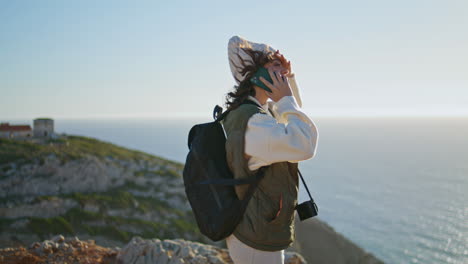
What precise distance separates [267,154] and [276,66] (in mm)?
886

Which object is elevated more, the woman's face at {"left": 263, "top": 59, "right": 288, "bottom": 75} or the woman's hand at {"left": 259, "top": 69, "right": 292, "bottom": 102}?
the woman's face at {"left": 263, "top": 59, "right": 288, "bottom": 75}

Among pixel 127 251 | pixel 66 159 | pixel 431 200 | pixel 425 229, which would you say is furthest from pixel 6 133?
pixel 431 200

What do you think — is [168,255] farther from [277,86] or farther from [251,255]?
[277,86]

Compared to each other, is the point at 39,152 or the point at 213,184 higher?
the point at 213,184

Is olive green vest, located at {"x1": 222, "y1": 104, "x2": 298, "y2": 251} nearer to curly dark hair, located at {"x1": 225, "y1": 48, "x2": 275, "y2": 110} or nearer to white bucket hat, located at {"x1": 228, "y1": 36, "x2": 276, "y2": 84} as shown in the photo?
curly dark hair, located at {"x1": 225, "y1": 48, "x2": 275, "y2": 110}

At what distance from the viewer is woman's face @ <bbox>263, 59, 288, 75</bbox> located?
9.83ft

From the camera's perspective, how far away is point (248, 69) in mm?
3021

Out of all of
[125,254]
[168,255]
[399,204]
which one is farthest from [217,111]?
[399,204]

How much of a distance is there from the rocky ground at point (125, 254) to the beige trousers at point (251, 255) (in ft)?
15.5

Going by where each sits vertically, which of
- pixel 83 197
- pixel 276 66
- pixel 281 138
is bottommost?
pixel 83 197

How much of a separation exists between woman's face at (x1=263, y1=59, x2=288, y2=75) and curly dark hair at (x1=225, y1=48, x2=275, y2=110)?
3 cm

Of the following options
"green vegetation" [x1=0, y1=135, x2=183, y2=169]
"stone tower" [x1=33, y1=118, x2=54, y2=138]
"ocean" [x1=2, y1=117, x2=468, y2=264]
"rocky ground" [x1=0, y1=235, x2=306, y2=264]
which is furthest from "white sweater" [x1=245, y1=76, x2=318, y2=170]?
"ocean" [x1=2, y1=117, x2=468, y2=264]

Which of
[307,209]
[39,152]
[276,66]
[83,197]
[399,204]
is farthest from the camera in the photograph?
[399,204]

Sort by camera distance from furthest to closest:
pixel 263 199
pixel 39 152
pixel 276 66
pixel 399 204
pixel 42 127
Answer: pixel 399 204 < pixel 42 127 < pixel 39 152 < pixel 276 66 < pixel 263 199
